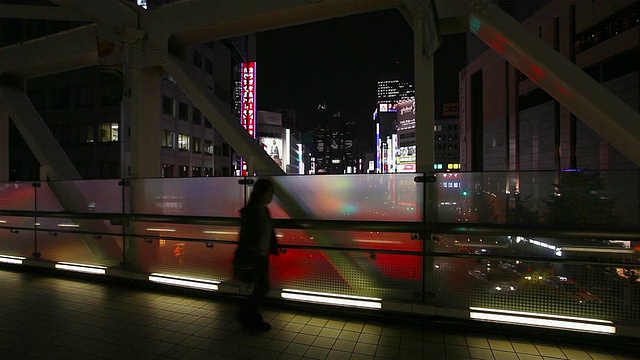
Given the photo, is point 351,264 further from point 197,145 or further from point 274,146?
point 274,146

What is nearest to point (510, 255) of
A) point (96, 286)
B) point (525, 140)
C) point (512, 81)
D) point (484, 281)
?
point (484, 281)

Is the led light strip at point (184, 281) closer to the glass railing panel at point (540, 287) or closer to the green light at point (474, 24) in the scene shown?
the glass railing panel at point (540, 287)

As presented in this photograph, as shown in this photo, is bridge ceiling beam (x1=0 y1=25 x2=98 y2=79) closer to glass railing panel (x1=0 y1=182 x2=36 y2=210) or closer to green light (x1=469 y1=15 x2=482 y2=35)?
glass railing panel (x1=0 y1=182 x2=36 y2=210)

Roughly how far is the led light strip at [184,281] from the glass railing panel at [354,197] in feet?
5.06

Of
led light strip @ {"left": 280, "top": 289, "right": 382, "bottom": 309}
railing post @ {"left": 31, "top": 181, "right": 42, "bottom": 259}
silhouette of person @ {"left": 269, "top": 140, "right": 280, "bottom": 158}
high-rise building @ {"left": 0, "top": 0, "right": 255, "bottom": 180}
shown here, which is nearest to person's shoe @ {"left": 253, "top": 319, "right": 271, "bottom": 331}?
led light strip @ {"left": 280, "top": 289, "right": 382, "bottom": 309}

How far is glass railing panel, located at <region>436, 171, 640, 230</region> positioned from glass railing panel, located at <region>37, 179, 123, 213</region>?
5456 millimetres

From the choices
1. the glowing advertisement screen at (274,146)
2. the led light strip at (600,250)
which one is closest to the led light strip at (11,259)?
the led light strip at (600,250)

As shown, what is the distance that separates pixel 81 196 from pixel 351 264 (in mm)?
5262

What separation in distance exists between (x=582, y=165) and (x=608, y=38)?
11.1 metres

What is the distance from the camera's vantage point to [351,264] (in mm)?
4723

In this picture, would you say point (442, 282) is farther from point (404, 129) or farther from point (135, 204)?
point (404, 129)

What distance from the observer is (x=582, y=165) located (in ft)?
111

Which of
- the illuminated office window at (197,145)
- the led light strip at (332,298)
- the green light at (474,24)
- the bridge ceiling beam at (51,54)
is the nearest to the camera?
the led light strip at (332,298)

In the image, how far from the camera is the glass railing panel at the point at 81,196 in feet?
21.0
